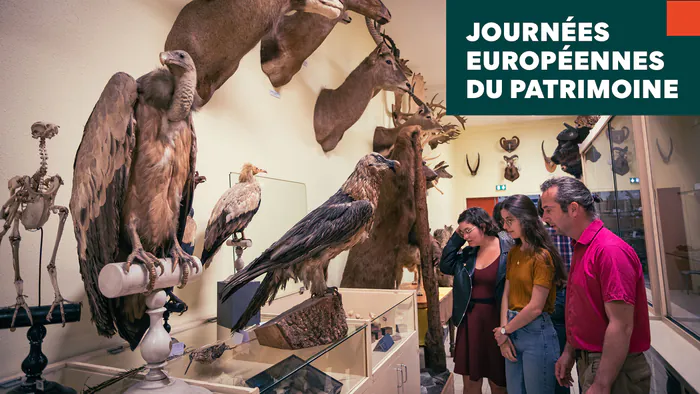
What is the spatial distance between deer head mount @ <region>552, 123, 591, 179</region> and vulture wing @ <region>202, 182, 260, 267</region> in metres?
4.11

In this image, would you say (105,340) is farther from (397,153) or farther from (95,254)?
(397,153)

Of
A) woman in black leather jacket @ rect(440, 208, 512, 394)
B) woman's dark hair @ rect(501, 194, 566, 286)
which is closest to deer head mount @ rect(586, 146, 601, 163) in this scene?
woman in black leather jacket @ rect(440, 208, 512, 394)

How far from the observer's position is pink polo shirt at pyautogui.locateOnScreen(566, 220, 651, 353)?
148cm

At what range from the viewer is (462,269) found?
2502mm

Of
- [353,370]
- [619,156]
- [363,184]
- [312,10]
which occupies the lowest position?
[353,370]

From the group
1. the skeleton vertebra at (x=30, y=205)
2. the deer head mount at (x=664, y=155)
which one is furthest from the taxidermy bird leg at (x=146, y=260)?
the deer head mount at (x=664, y=155)

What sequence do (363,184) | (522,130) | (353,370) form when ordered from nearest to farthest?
(353,370), (363,184), (522,130)

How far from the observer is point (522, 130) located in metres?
9.58

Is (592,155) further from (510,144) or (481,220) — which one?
(510,144)

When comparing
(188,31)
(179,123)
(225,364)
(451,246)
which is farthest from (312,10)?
(225,364)

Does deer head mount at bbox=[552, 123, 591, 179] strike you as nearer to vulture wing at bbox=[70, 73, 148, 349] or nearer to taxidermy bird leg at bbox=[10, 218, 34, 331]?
vulture wing at bbox=[70, 73, 148, 349]

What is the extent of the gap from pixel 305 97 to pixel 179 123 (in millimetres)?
2318

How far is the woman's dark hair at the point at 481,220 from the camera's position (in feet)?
8.13

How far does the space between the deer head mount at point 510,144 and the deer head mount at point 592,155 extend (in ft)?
15.8
